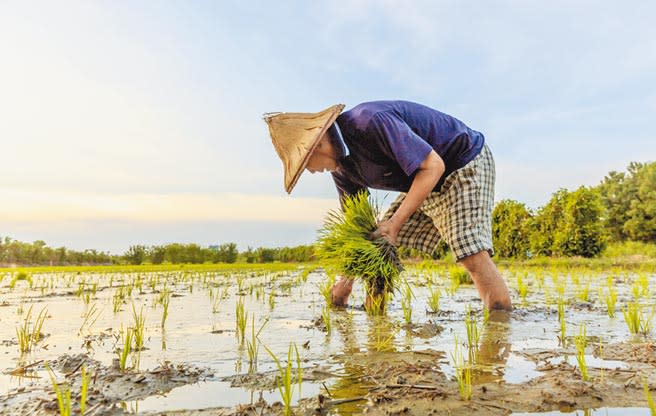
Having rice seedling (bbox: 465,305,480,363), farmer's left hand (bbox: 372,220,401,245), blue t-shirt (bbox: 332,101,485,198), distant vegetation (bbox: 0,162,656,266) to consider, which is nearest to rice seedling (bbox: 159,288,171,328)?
farmer's left hand (bbox: 372,220,401,245)

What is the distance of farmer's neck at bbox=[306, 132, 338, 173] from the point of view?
2.84 m

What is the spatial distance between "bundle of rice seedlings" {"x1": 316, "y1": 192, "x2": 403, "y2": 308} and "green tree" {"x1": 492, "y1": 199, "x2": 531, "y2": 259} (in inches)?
556

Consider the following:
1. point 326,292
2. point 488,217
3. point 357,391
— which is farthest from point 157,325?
point 488,217

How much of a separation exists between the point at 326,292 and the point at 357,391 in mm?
1877

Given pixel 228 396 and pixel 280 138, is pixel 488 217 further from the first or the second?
pixel 228 396

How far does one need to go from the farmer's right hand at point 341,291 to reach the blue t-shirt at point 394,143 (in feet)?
2.31

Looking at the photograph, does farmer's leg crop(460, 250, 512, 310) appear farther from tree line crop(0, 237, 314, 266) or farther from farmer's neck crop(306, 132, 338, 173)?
tree line crop(0, 237, 314, 266)

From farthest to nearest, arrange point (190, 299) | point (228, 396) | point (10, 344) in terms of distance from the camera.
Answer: point (190, 299) → point (10, 344) → point (228, 396)

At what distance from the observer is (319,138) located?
2.68 meters

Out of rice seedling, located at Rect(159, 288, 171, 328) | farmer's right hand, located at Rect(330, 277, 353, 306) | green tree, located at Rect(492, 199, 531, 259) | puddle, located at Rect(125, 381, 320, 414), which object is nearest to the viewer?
puddle, located at Rect(125, 381, 320, 414)

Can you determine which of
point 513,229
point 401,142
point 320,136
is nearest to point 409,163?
point 401,142

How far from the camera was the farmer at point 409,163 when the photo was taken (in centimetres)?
263

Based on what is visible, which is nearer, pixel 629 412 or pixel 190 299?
pixel 629 412

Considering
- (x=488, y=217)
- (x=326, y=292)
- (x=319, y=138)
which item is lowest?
(x=326, y=292)
